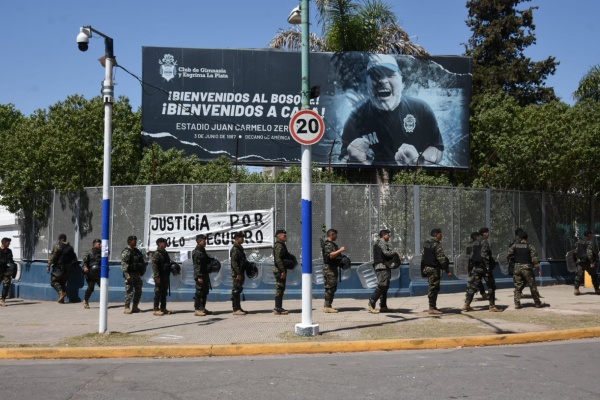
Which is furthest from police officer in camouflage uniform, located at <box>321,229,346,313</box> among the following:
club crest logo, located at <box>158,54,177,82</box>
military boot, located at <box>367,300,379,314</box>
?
club crest logo, located at <box>158,54,177,82</box>

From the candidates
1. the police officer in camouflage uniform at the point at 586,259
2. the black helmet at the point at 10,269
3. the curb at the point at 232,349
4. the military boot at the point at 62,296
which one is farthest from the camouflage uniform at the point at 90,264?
the police officer in camouflage uniform at the point at 586,259

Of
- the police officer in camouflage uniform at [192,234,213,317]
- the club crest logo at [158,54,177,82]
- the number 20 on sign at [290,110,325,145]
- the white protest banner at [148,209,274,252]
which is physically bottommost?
the police officer in camouflage uniform at [192,234,213,317]

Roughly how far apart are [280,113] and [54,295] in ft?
29.6

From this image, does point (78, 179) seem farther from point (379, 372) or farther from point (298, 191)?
point (379, 372)

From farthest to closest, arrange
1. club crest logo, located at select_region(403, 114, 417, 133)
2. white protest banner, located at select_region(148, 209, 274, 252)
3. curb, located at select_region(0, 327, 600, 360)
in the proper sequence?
1. club crest logo, located at select_region(403, 114, 417, 133)
2. white protest banner, located at select_region(148, 209, 274, 252)
3. curb, located at select_region(0, 327, 600, 360)

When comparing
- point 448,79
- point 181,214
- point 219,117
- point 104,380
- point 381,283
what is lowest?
point 104,380

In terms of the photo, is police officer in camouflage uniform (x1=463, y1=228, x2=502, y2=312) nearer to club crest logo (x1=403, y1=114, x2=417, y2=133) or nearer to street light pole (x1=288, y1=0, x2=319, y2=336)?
street light pole (x1=288, y1=0, x2=319, y2=336)

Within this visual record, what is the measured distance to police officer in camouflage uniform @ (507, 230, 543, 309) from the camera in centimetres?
1435

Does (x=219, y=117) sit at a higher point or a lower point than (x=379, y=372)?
higher

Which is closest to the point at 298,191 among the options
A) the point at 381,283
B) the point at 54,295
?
the point at 381,283

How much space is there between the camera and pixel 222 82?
22.2m

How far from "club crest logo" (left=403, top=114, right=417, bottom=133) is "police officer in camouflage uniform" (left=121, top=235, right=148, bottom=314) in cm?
1118

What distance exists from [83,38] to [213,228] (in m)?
6.58

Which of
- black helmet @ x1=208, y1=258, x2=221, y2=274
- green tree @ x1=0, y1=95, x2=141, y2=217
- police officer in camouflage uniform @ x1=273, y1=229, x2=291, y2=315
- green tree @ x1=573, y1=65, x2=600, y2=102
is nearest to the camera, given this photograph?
police officer in camouflage uniform @ x1=273, y1=229, x2=291, y2=315
